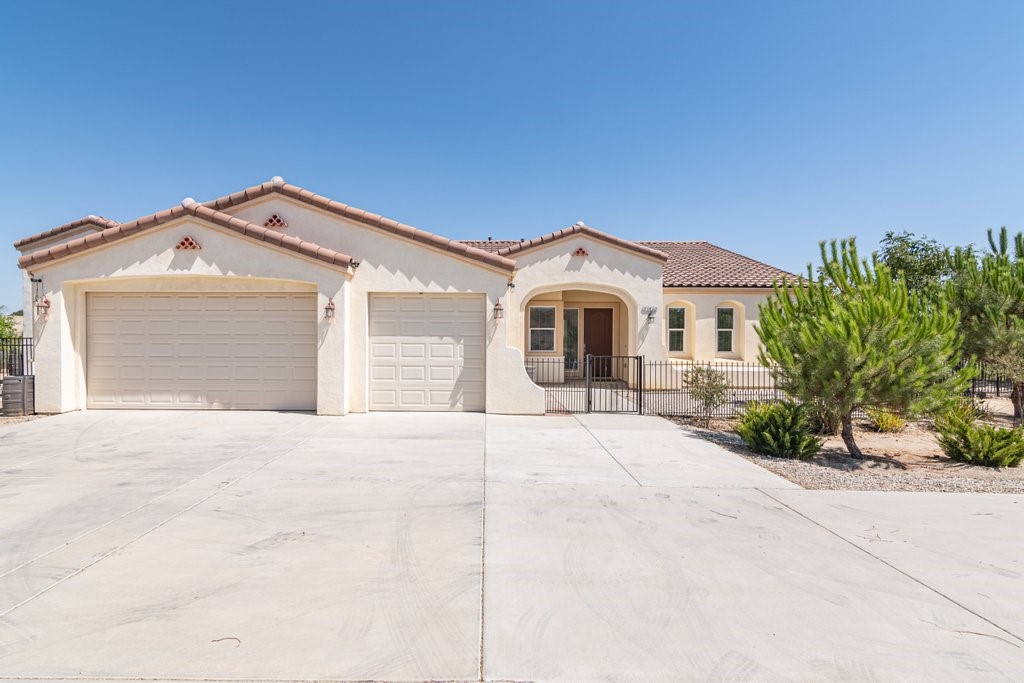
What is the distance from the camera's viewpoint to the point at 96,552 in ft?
13.9

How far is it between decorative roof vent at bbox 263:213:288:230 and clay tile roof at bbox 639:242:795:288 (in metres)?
13.3

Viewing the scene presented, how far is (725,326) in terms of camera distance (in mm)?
19578

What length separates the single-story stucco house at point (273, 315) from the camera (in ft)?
37.1

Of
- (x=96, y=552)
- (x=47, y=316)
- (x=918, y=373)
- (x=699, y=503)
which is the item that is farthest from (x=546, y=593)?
(x=47, y=316)

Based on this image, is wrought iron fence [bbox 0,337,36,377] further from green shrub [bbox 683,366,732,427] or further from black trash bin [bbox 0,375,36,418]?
green shrub [bbox 683,366,732,427]

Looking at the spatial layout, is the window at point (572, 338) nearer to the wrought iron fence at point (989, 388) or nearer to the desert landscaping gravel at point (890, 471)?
the desert landscaping gravel at point (890, 471)

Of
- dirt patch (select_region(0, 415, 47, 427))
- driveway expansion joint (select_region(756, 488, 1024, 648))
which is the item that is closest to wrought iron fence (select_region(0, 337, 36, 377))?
dirt patch (select_region(0, 415, 47, 427))

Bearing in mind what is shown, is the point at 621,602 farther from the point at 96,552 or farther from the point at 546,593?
the point at 96,552

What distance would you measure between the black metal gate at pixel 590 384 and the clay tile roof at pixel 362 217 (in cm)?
353

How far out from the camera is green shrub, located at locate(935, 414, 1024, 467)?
7.75 m

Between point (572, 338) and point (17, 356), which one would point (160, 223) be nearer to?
point (17, 356)

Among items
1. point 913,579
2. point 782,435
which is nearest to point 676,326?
point 782,435

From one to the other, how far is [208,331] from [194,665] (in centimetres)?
1071

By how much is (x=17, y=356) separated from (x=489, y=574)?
1854 centimetres
